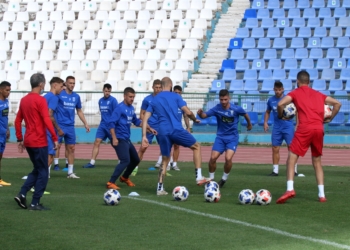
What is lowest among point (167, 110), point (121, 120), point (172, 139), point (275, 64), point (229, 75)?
point (172, 139)

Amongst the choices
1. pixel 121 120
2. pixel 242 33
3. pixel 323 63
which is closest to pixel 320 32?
pixel 323 63

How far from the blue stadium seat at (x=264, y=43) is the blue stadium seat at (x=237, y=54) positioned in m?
0.80

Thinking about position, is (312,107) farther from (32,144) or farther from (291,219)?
(32,144)

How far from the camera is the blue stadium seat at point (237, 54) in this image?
29975 millimetres

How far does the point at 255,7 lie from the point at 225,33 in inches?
75.8

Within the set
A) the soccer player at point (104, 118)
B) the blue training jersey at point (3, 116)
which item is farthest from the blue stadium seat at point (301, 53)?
the blue training jersey at point (3, 116)

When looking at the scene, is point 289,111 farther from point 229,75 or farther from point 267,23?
point 267,23

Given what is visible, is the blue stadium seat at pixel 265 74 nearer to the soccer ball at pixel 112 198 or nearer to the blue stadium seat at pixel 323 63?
the blue stadium seat at pixel 323 63

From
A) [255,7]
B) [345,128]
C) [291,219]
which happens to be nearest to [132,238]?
[291,219]

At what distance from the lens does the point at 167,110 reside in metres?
12.1

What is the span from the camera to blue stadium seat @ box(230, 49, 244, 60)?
30.0 meters

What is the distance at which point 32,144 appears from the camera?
10.1m

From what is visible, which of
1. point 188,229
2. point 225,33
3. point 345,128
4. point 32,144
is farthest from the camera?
point 225,33

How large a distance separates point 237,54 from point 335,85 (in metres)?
4.73
